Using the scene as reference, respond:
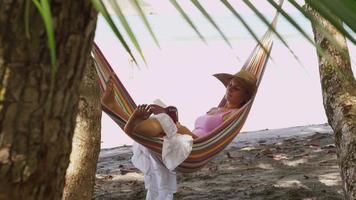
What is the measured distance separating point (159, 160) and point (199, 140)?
0.87 ft

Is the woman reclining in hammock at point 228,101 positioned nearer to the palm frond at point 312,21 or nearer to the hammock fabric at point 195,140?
the hammock fabric at point 195,140

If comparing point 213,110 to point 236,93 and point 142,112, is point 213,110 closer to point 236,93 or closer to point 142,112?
point 236,93

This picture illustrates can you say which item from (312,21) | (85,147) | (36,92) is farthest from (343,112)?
(312,21)

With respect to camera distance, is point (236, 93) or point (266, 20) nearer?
point (266, 20)

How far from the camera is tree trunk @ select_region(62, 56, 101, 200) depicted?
203 cm

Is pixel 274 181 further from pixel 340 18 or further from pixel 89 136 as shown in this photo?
pixel 340 18

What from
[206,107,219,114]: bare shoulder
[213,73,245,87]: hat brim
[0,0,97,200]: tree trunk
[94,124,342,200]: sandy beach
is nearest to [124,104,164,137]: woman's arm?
[206,107,219,114]: bare shoulder

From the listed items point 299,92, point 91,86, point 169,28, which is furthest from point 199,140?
point 299,92

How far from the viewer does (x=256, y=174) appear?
13.5 ft

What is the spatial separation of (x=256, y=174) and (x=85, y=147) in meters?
2.24

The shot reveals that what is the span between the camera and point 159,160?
284 cm

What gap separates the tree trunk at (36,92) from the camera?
0.52m

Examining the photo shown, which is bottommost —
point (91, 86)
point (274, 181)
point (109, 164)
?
point (274, 181)

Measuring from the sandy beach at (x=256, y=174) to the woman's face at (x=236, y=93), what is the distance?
2.05 ft
